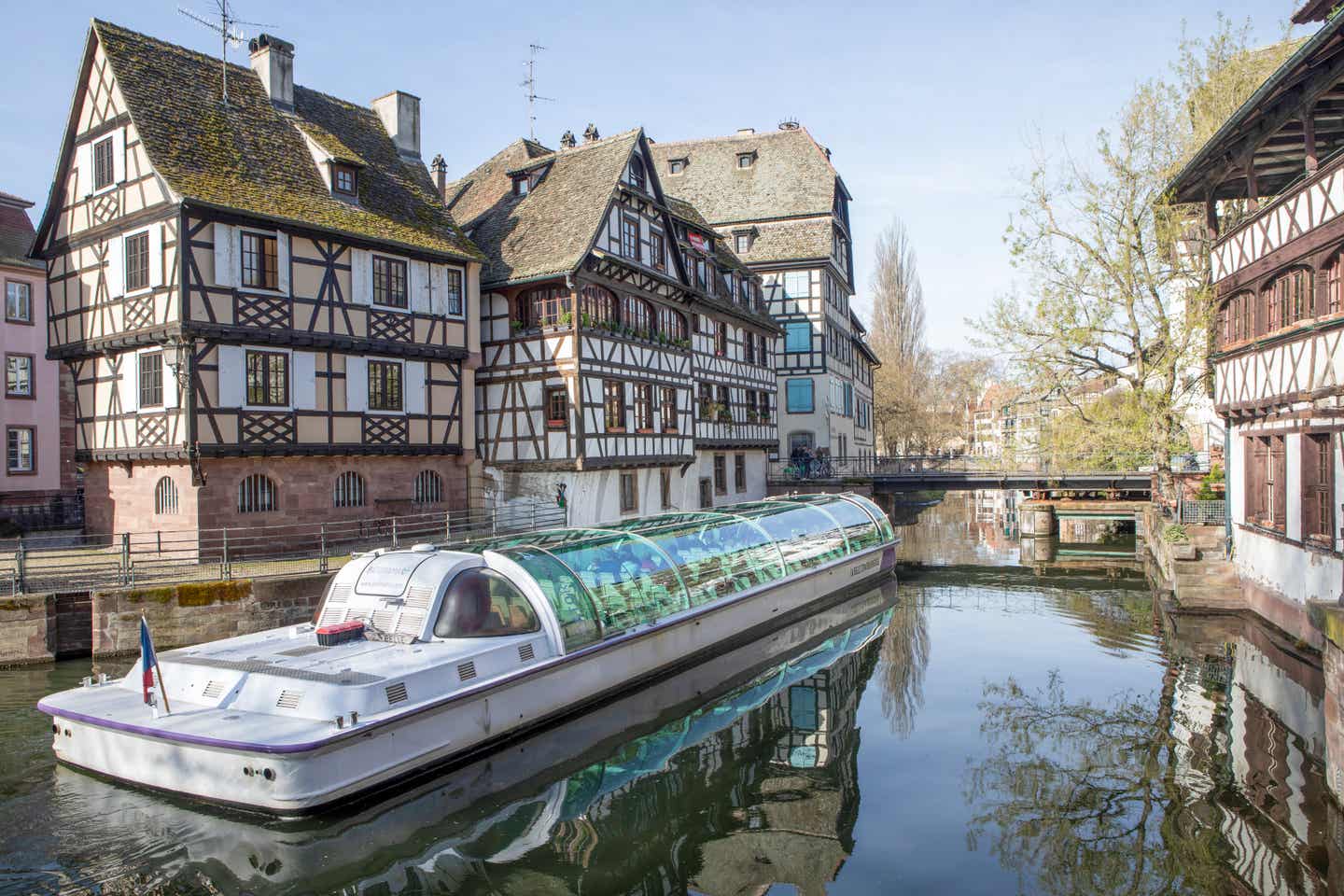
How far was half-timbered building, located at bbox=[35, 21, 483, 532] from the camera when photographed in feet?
63.1

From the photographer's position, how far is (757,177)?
46.0m

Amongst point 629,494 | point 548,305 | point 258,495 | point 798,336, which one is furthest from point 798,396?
point 258,495

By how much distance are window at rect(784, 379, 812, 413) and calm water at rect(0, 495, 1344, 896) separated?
27.8 metres

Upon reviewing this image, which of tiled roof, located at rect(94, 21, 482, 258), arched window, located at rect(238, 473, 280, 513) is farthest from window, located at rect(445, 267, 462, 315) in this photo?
arched window, located at rect(238, 473, 280, 513)

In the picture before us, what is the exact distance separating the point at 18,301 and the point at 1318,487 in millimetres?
35156

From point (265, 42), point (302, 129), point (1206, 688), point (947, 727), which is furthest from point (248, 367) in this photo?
point (1206, 688)

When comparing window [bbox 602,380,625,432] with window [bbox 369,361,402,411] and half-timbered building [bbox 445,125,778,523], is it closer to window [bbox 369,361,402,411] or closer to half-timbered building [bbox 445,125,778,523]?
half-timbered building [bbox 445,125,778,523]

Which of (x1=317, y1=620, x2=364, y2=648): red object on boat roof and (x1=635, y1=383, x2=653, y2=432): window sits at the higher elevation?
Answer: (x1=635, y1=383, x2=653, y2=432): window

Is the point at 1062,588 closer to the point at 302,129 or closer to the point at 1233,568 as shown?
the point at 1233,568

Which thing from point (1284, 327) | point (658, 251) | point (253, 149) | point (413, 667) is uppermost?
point (253, 149)

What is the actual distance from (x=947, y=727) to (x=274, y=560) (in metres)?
13.6

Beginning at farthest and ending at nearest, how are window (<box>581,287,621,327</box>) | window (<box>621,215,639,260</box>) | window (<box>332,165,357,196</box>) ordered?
window (<box>621,215,639,260</box>)
window (<box>581,287,621,327</box>)
window (<box>332,165,357,196</box>)

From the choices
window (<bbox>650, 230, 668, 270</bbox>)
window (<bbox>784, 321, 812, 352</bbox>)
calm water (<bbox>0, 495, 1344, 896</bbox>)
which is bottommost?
calm water (<bbox>0, 495, 1344, 896</bbox>)

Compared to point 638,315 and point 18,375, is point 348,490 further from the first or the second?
point 18,375
